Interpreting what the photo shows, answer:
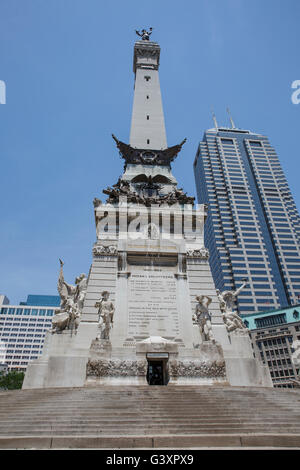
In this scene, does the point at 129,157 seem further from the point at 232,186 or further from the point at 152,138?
the point at 232,186

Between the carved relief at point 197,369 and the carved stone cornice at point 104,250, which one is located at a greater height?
A: the carved stone cornice at point 104,250

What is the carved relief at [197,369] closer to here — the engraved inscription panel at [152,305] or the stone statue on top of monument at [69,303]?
the engraved inscription panel at [152,305]

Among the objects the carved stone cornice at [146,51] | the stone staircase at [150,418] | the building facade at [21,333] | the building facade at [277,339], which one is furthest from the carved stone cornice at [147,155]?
the building facade at [21,333]

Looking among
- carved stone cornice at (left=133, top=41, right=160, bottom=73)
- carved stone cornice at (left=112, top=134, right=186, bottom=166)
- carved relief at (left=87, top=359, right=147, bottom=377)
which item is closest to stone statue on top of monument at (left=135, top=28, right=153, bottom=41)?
carved stone cornice at (left=133, top=41, right=160, bottom=73)

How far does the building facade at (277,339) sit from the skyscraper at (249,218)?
15.9 m

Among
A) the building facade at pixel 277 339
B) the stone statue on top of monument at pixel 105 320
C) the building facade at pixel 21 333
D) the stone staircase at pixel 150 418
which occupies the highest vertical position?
the building facade at pixel 21 333

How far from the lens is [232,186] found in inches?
4631

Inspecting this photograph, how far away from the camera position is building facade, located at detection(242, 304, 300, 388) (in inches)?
2485

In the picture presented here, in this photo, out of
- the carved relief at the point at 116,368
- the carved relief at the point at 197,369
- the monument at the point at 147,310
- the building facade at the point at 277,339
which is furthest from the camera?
the building facade at the point at 277,339

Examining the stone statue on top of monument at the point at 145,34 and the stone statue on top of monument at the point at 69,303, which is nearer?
the stone statue on top of monument at the point at 69,303

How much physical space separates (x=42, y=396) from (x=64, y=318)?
18.9 feet

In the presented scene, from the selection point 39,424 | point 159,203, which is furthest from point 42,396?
point 159,203

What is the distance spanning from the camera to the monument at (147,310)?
48.6ft

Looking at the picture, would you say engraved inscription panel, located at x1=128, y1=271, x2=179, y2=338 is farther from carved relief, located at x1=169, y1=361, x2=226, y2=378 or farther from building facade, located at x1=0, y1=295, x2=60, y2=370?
building facade, located at x1=0, y1=295, x2=60, y2=370
